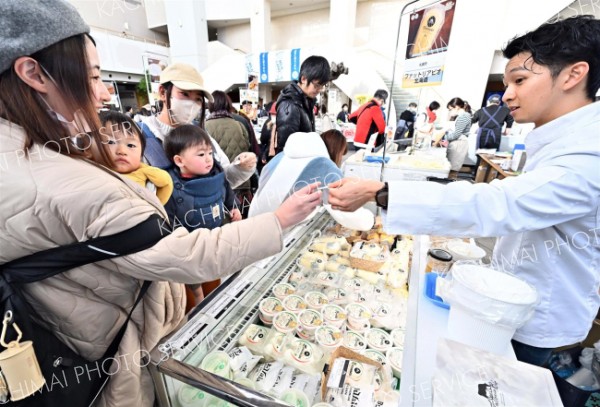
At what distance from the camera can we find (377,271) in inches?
66.4

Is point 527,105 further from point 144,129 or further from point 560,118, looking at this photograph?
point 144,129

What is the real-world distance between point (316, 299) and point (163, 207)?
33.9 inches

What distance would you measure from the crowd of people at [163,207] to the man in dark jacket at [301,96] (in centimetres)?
133

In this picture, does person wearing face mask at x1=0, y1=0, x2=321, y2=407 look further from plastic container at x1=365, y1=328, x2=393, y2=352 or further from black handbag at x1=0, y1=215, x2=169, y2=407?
plastic container at x1=365, y1=328, x2=393, y2=352

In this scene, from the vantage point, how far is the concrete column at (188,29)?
16.5m

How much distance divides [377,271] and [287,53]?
15204 millimetres

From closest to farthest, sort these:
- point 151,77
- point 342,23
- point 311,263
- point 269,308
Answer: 1. point 269,308
2. point 311,263
3. point 151,77
4. point 342,23

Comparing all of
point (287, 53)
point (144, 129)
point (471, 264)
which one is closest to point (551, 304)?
point (471, 264)

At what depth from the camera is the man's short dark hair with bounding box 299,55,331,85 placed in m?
2.48

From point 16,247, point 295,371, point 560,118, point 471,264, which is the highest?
point 560,118

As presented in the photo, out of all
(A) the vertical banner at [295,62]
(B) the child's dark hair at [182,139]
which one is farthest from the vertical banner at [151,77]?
(A) the vertical banner at [295,62]

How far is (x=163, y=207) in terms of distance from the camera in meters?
1.01

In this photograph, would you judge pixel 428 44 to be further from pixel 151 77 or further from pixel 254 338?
pixel 151 77

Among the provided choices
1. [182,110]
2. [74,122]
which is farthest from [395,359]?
[182,110]
